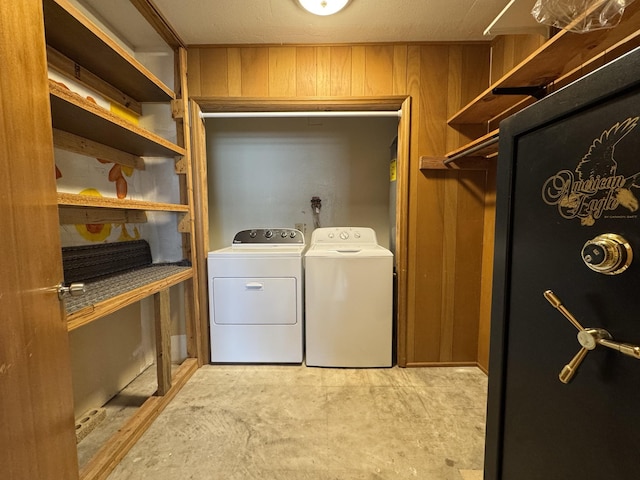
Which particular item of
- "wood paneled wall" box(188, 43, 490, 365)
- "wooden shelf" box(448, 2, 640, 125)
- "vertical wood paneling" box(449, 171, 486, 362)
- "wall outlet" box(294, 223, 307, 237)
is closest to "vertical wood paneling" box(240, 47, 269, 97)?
"wood paneled wall" box(188, 43, 490, 365)

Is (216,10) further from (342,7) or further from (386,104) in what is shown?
(386,104)

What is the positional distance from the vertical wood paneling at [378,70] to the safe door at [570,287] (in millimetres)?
1417

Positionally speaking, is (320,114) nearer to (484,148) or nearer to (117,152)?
(484,148)

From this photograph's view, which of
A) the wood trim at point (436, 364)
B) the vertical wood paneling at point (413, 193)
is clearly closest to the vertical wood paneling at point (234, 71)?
the vertical wood paneling at point (413, 193)

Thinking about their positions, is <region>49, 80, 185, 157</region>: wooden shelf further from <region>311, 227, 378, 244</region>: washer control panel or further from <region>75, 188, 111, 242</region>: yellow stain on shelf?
<region>311, 227, 378, 244</region>: washer control panel

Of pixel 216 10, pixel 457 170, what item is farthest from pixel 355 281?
pixel 216 10

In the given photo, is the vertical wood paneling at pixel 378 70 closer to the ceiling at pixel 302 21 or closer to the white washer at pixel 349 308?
the ceiling at pixel 302 21

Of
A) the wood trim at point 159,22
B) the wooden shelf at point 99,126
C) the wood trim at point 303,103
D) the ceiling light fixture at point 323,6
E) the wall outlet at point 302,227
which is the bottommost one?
the wall outlet at point 302,227

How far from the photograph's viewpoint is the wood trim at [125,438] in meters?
1.27

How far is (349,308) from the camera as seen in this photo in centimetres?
216

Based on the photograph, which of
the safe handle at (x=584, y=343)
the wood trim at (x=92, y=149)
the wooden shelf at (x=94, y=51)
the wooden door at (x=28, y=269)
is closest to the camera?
the safe handle at (x=584, y=343)

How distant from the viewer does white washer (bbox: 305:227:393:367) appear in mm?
2135

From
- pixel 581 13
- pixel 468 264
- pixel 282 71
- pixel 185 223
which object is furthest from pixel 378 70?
pixel 185 223

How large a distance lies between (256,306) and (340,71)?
182 centimetres
